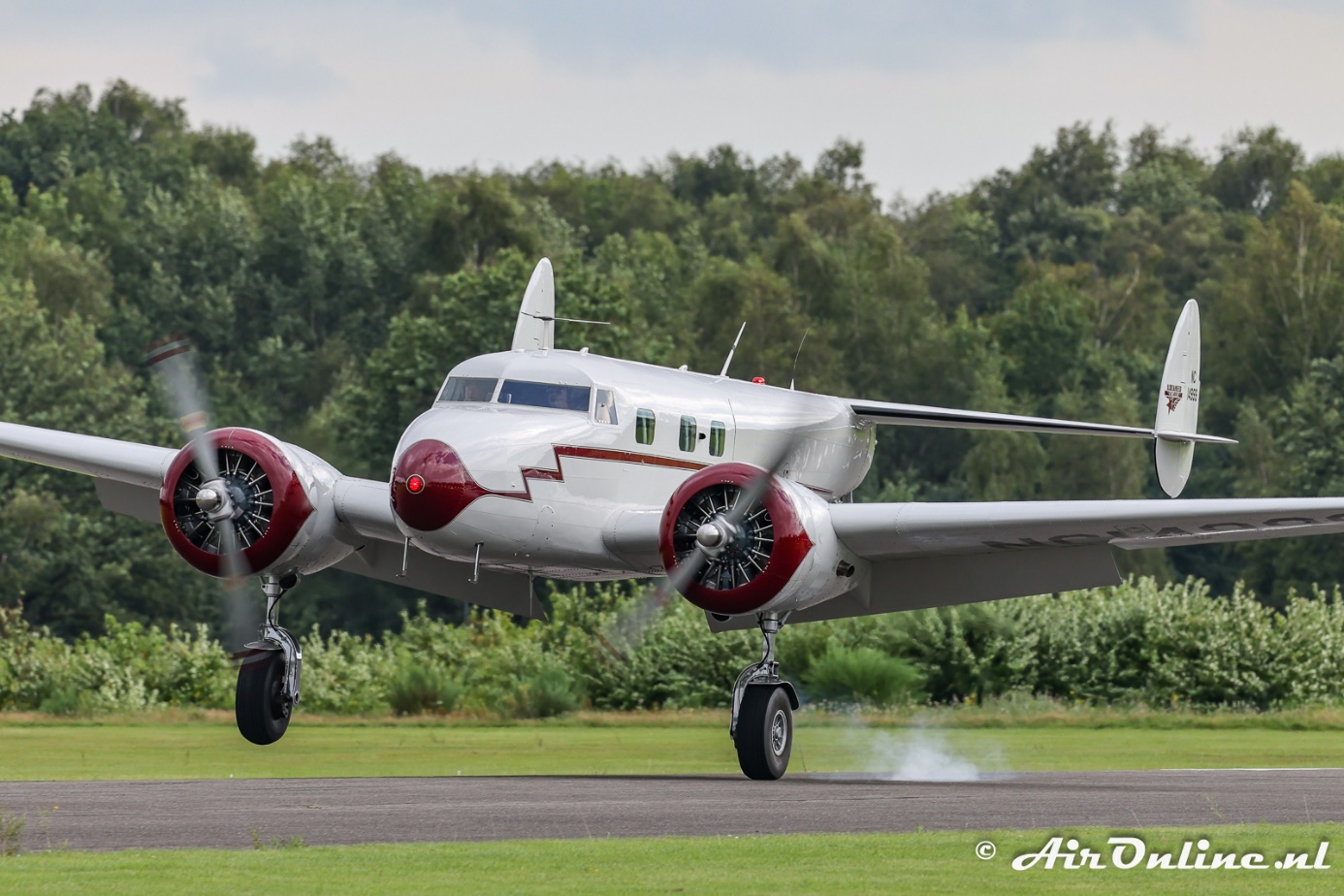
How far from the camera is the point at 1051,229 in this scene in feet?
362

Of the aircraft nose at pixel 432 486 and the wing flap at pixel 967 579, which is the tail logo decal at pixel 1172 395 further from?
the aircraft nose at pixel 432 486

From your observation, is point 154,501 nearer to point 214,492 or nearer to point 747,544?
point 214,492

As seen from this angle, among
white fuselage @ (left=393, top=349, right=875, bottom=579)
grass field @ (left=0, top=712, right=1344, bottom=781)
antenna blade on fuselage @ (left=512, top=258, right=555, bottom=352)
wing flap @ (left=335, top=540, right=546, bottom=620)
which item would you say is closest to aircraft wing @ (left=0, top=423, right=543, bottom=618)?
wing flap @ (left=335, top=540, right=546, bottom=620)

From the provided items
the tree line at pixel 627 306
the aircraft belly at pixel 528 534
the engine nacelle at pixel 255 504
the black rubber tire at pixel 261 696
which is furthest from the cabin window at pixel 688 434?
the tree line at pixel 627 306

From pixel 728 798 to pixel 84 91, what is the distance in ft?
355

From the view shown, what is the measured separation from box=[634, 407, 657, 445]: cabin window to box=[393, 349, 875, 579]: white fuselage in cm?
2

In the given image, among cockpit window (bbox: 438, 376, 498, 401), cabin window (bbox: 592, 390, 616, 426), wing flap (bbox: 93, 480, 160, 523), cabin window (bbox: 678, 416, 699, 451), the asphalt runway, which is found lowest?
the asphalt runway

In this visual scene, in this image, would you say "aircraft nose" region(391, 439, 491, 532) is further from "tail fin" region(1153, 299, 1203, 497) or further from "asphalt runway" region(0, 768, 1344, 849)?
"tail fin" region(1153, 299, 1203, 497)

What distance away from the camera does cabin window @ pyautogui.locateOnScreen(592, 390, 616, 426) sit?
2153 cm

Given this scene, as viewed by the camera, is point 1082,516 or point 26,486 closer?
point 1082,516

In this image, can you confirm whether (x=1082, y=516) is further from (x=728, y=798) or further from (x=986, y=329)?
(x=986, y=329)

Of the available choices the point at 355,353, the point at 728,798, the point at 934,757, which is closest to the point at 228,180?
the point at 355,353

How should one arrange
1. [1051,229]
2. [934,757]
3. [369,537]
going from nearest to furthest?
1. [369,537]
2. [934,757]
3. [1051,229]

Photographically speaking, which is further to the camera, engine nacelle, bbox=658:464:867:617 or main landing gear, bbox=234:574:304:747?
main landing gear, bbox=234:574:304:747
